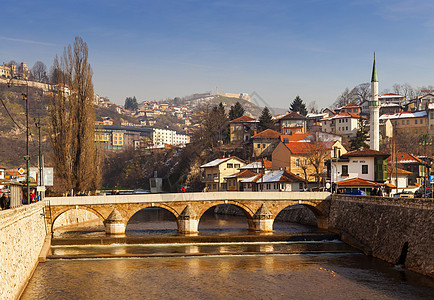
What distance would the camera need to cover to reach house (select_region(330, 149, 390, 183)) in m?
64.6

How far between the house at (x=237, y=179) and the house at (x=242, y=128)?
35082 mm

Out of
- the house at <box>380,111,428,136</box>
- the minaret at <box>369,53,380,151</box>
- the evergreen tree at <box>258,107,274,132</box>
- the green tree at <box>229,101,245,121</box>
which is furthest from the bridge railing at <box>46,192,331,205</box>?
the green tree at <box>229,101,245,121</box>

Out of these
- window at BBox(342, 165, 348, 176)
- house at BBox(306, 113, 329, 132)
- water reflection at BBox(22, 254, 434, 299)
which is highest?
house at BBox(306, 113, 329, 132)

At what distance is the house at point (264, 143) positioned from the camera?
370ft

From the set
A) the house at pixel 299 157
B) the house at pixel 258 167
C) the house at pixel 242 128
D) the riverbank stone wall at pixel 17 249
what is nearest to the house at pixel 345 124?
the house at pixel 242 128

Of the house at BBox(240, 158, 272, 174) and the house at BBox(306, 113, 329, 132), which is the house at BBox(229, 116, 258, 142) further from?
the house at BBox(240, 158, 272, 174)

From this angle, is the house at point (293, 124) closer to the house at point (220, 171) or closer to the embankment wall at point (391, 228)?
the house at point (220, 171)

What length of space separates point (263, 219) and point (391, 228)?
57.4ft

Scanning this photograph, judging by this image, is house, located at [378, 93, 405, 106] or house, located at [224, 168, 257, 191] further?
house, located at [378, 93, 405, 106]

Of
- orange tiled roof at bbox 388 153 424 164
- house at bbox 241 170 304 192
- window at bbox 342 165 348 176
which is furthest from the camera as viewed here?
orange tiled roof at bbox 388 153 424 164

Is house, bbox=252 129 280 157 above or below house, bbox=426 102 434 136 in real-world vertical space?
below

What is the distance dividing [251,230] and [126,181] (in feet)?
327

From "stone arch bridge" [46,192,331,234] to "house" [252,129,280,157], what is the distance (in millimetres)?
55897

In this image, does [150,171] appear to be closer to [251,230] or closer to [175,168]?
[175,168]
